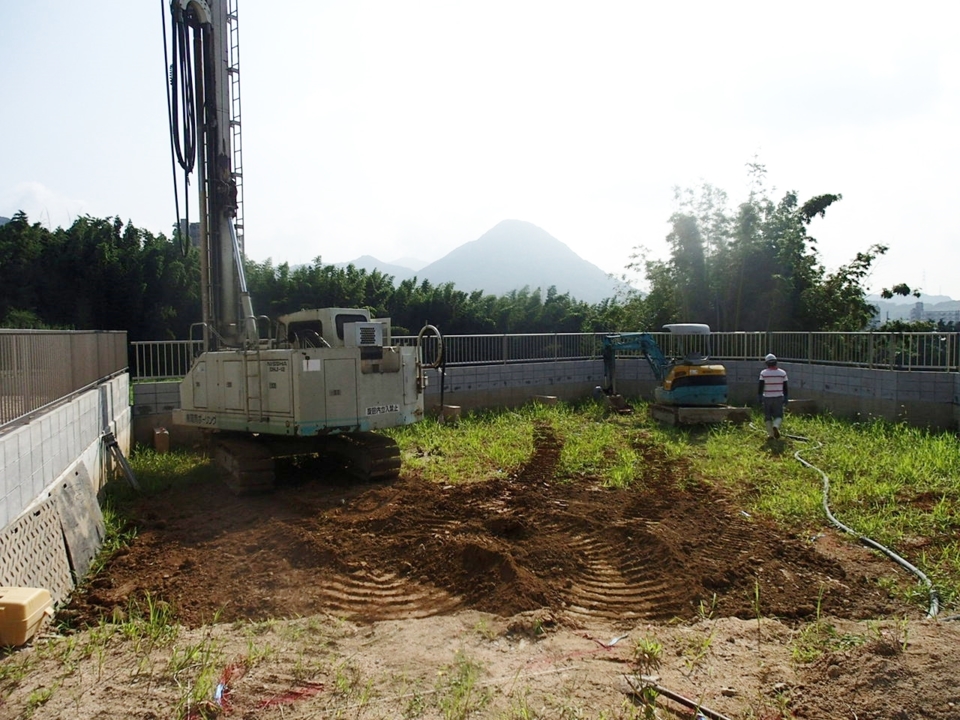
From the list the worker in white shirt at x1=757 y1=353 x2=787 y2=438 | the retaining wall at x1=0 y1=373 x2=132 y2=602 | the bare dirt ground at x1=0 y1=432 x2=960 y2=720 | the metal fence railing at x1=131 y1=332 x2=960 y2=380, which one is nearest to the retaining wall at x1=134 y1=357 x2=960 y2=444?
the metal fence railing at x1=131 y1=332 x2=960 y2=380

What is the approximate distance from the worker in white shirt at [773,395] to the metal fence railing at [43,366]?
32.9 ft

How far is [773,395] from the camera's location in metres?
11.0

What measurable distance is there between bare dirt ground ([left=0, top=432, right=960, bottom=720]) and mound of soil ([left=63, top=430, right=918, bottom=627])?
2 centimetres

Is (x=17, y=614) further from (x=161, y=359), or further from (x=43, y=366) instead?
(x=161, y=359)

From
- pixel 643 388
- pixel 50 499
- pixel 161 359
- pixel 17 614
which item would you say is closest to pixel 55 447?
pixel 50 499

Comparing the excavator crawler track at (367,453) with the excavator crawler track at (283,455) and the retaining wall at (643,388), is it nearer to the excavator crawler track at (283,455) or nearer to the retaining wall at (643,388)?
the excavator crawler track at (283,455)

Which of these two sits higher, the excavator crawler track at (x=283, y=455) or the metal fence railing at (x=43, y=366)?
the metal fence railing at (x=43, y=366)

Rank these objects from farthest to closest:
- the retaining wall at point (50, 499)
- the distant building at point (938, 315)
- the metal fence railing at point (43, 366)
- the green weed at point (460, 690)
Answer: the distant building at point (938, 315), the metal fence railing at point (43, 366), the retaining wall at point (50, 499), the green weed at point (460, 690)

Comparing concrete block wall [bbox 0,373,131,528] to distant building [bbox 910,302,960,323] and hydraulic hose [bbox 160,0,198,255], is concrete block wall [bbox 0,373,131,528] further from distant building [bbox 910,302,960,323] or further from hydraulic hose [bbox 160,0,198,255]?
distant building [bbox 910,302,960,323]

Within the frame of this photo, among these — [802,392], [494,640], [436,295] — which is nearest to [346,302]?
[436,295]

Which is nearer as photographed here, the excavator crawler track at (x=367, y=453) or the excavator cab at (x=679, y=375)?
the excavator crawler track at (x=367, y=453)

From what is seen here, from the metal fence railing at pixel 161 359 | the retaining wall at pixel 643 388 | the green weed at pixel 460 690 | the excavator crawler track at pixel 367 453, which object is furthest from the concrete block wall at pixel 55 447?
the green weed at pixel 460 690

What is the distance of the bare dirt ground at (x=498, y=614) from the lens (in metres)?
3.63

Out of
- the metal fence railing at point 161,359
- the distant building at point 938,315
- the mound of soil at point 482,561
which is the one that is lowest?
the mound of soil at point 482,561
